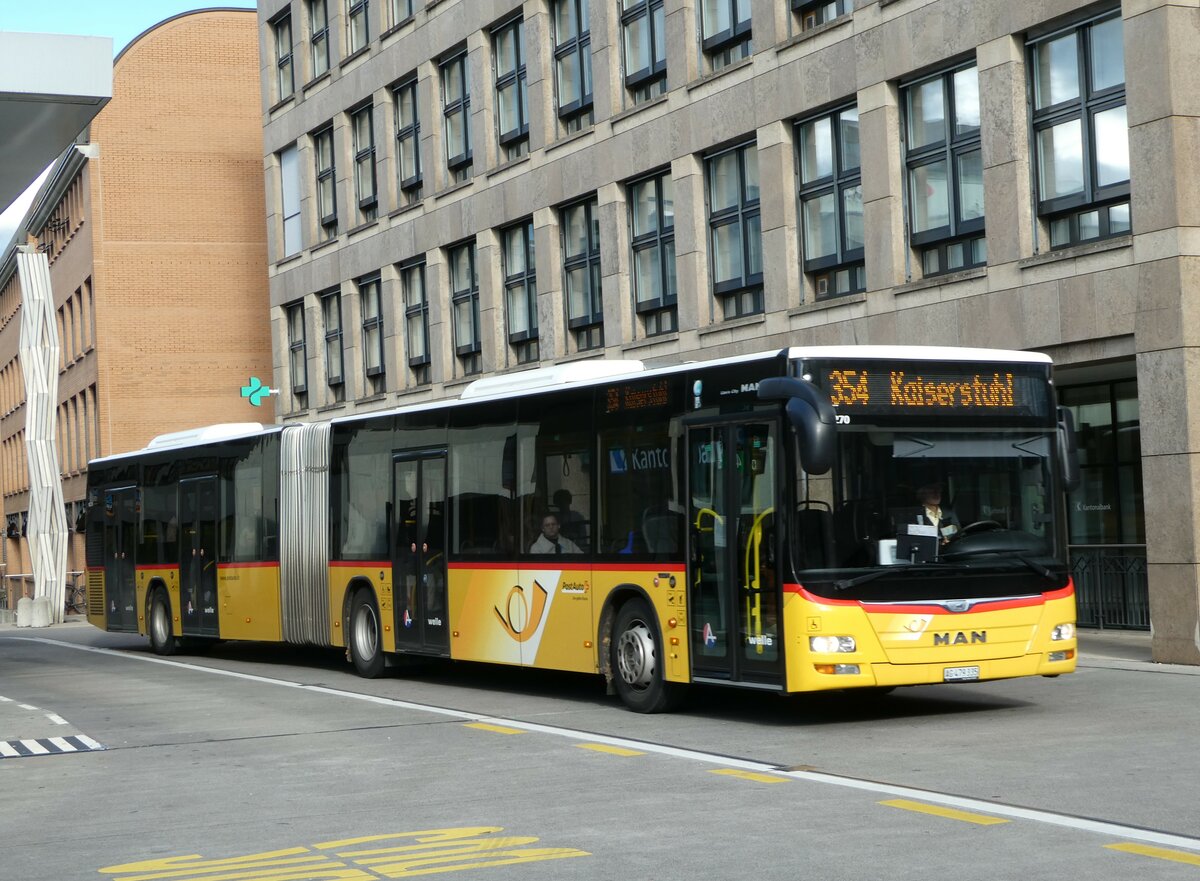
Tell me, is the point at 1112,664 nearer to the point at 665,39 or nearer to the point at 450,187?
the point at 665,39

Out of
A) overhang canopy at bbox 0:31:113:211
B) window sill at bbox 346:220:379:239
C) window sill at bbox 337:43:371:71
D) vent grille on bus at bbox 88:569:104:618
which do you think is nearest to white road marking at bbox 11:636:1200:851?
overhang canopy at bbox 0:31:113:211

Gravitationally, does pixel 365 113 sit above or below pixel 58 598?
above

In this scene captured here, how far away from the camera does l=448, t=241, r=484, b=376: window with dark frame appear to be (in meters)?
34.3

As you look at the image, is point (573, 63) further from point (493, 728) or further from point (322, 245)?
point (493, 728)

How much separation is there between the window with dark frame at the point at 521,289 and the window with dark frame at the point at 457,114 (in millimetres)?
2163

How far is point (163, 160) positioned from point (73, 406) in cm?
1103

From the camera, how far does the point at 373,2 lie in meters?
37.7

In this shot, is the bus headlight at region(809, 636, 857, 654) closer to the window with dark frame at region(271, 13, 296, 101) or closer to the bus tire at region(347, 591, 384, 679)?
the bus tire at region(347, 591, 384, 679)

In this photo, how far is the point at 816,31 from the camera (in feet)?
79.4

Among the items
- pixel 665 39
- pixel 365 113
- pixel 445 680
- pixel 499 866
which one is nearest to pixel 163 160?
pixel 365 113

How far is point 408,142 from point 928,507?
24856mm

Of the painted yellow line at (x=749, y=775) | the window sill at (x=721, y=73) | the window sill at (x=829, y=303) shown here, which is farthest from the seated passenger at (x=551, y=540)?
the window sill at (x=721, y=73)

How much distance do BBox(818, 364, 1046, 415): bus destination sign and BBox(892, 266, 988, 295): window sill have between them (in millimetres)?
7608

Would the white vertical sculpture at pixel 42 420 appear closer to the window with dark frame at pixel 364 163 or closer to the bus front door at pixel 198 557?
the window with dark frame at pixel 364 163
